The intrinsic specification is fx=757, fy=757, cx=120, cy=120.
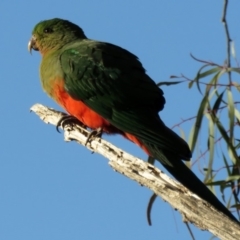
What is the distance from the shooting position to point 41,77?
14.8 feet

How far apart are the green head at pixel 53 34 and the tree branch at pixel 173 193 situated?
1.41 m

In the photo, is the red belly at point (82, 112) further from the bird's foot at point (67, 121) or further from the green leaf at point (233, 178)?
the green leaf at point (233, 178)

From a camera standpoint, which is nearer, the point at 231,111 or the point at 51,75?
the point at 231,111

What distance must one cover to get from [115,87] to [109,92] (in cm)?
4

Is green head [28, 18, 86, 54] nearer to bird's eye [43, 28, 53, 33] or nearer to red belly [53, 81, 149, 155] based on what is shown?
bird's eye [43, 28, 53, 33]

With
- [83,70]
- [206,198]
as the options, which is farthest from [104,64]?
[206,198]

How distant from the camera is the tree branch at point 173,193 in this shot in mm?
2902

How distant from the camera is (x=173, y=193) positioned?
10.1 ft

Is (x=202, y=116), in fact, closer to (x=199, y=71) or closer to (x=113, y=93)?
(x=199, y=71)

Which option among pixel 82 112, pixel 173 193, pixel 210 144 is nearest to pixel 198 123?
pixel 210 144

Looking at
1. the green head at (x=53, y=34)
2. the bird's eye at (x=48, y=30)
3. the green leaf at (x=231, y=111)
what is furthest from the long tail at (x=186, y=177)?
the bird's eye at (x=48, y=30)

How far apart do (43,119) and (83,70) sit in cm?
38

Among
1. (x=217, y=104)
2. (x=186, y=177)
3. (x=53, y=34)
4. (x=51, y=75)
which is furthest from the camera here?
(x=53, y=34)

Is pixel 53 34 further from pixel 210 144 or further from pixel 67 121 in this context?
pixel 210 144
